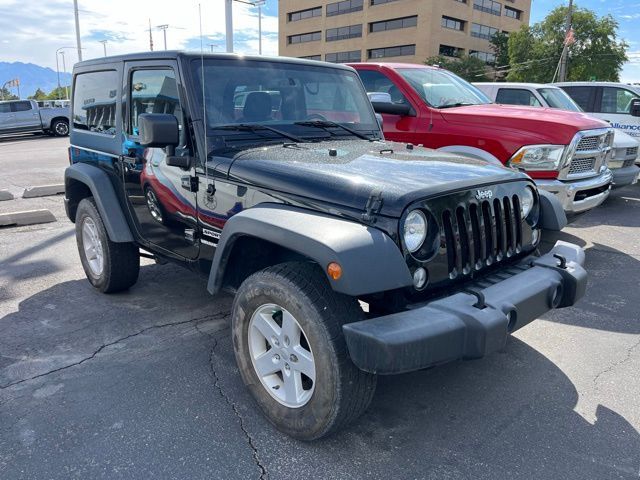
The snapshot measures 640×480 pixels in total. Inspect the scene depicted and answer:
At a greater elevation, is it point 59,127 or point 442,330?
point 59,127

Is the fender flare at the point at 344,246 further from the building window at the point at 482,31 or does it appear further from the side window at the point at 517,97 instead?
the building window at the point at 482,31

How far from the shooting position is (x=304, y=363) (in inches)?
99.2

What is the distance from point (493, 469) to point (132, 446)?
1.74 metres

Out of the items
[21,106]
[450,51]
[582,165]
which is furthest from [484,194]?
[450,51]

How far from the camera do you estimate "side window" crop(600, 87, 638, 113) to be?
10148mm

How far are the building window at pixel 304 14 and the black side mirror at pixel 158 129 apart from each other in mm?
64868

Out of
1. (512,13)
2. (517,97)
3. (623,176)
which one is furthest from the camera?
(512,13)

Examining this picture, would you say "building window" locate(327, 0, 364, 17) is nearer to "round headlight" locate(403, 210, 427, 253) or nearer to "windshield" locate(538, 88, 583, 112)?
"windshield" locate(538, 88, 583, 112)

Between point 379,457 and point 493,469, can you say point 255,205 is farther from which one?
point 493,469

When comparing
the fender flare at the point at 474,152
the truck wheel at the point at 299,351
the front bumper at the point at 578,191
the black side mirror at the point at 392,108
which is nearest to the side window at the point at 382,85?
the black side mirror at the point at 392,108

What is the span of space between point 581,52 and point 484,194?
47.2 metres

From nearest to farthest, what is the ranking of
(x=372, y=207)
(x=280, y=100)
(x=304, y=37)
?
(x=372, y=207), (x=280, y=100), (x=304, y=37)

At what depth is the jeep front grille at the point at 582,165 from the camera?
570cm

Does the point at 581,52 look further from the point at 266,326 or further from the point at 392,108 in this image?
the point at 266,326
